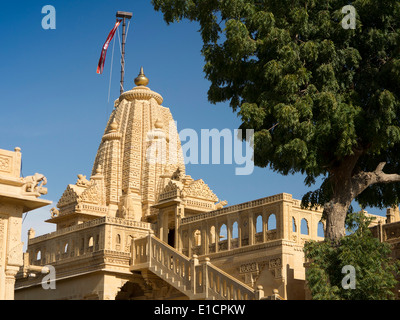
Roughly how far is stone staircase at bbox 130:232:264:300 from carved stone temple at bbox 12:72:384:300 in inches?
1.3

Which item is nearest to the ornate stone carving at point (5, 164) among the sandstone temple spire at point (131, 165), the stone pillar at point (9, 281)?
the stone pillar at point (9, 281)

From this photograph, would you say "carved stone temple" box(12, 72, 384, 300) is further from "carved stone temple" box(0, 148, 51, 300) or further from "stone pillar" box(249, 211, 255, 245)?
"carved stone temple" box(0, 148, 51, 300)

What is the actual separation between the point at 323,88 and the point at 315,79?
0.67 metres

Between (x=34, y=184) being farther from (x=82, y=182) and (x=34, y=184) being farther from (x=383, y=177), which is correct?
(x=82, y=182)

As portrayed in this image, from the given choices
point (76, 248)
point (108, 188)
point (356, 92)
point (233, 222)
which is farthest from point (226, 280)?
point (108, 188)

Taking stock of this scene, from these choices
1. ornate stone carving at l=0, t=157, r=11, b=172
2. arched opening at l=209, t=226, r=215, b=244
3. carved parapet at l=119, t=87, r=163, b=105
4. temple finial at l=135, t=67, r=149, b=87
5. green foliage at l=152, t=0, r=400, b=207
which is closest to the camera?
green foliage at l=152, t=0, r=400, b=207

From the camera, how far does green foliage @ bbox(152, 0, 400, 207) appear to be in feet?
69.2

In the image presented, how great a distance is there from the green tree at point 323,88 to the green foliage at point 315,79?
3cm

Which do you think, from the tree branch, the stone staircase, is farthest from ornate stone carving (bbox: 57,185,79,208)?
the tree branch

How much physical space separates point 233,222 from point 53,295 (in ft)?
28.1

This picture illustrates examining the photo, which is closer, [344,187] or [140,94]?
[344,187]

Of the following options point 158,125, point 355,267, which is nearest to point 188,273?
point 355,267

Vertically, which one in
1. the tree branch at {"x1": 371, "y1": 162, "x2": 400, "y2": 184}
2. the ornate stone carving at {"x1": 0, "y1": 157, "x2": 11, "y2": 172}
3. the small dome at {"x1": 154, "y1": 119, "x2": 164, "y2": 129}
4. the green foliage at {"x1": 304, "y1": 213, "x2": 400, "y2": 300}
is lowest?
the green foliage at {"x1": 304, "y1": 213, "x2": 400, "y2": 300}

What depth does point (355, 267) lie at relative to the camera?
19531 mm
